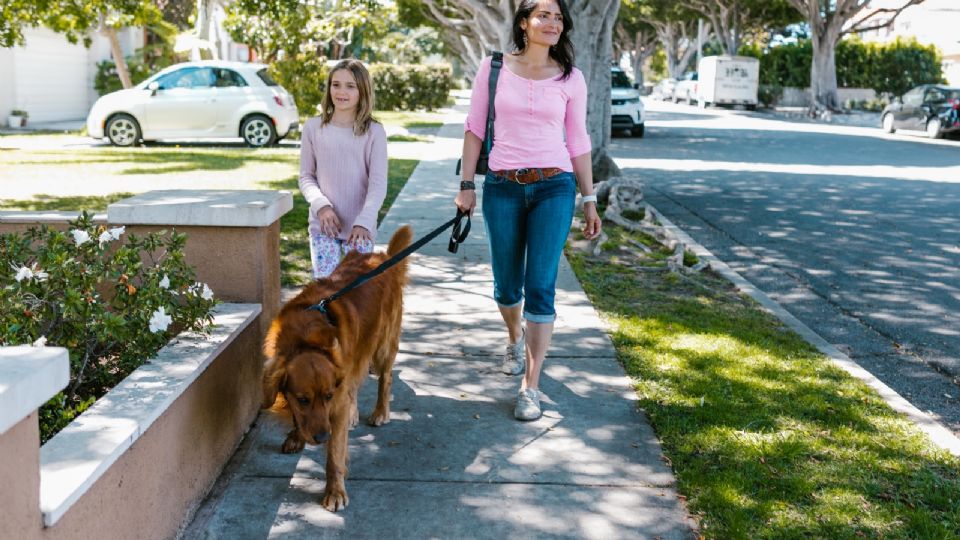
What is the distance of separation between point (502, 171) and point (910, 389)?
2896 millimetres

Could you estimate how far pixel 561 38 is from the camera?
474 cm

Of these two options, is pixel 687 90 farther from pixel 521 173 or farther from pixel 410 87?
pixel 521 173

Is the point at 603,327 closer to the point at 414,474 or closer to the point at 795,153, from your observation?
the point at 414,474

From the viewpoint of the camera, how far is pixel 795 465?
427cm

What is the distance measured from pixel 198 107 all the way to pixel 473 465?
53.7 feet

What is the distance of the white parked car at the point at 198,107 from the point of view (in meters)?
18.9

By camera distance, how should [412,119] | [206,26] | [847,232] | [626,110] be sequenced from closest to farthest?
[847,232] < [206,26] < [626,110] < [412,119]

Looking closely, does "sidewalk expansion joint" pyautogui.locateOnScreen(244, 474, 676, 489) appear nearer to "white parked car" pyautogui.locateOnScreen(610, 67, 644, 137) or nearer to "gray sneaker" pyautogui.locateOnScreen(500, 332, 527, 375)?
"gray sneaker" pyautogui.locateOnScreen(500, 332, 527, 375)

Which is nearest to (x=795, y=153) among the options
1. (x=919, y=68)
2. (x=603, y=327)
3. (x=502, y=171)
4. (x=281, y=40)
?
(x=281, y=40)

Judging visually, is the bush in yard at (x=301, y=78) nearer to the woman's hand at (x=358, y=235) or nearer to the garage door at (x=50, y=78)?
the garage door at (x=50, y=78)

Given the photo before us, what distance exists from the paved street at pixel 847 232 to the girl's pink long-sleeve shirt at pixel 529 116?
8.45 feet

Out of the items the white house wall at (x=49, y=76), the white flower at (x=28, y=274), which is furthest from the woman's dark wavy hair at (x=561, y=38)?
the white house wall at (x=49, y=76)

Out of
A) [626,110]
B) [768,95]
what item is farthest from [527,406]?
[768,95]

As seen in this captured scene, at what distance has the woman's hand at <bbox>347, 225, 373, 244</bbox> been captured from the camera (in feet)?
15.7
